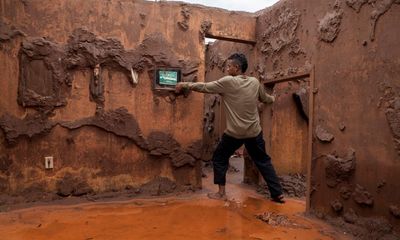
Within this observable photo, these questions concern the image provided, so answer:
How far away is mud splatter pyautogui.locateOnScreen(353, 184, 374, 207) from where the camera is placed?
9.98ft

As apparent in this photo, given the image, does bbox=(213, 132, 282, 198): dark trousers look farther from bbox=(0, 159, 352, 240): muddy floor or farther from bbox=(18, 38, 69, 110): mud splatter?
bbox=(18, 38, 69, 110): mud splatter

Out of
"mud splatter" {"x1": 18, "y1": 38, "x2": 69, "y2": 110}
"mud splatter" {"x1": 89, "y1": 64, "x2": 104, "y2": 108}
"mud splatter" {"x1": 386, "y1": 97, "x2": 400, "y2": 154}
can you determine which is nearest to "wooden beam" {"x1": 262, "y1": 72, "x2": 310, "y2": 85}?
"mud splatter" {"x1": 386, "y1": 97, "x2": 400, "y2": 154}

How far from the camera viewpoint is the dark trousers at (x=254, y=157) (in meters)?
4.25

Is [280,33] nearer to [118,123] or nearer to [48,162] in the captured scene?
[118,123]

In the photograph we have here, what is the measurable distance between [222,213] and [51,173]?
2057mm

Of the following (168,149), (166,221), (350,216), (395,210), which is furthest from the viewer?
(168,149)

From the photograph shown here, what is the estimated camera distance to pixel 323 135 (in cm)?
362

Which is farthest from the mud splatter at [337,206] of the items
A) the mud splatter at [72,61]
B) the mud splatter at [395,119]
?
the mud splatter at [72,61]

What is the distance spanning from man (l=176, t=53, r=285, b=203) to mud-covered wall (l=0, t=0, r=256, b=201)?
0.60 m

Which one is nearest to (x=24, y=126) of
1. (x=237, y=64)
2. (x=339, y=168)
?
(x=237, y=64)

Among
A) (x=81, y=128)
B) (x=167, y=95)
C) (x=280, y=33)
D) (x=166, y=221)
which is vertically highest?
(x=280, y=33)

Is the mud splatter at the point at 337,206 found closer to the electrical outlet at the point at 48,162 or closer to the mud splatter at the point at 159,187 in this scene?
the mud splatter at the point at 159,187

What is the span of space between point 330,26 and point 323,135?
3.72 ft

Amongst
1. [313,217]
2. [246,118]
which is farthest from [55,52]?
[313,217]
